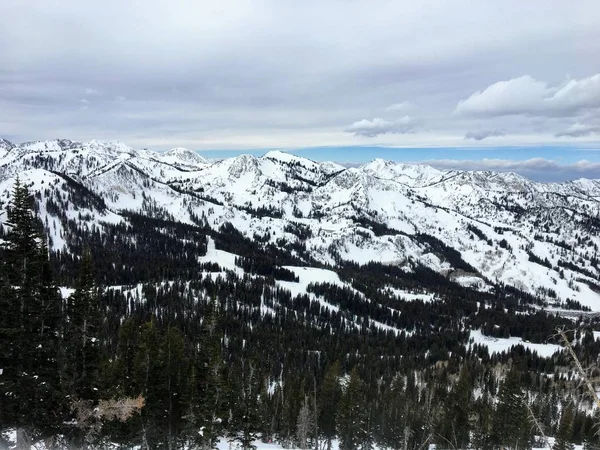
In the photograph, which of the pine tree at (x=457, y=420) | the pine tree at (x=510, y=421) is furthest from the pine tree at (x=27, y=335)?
the pine tree at (x=510, y=421)

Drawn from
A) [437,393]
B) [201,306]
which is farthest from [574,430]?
[201,306]

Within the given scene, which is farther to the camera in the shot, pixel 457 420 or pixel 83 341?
pixel 457 420

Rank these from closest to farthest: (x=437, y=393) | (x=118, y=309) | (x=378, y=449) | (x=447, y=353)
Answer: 1. (x=378, y=449)
2. (x=437, y=393)
3. (x=118, y=309)
4. (x=447, y=353)

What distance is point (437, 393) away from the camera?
384ft

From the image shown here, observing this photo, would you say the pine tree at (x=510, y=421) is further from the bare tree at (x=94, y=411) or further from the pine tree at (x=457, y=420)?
the bare tree at (x=94, y=411)

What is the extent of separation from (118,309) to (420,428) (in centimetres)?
14272

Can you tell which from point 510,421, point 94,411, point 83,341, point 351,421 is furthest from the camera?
point 510,421

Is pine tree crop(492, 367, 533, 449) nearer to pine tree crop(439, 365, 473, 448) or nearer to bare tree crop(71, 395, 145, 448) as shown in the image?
pine tree crop(439, 365, 473, 448)

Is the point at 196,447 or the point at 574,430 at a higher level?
the point at 196,447

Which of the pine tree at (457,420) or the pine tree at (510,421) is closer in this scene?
the pine tree at (510,421)

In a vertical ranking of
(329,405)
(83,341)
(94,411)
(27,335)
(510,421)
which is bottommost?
(329,405)

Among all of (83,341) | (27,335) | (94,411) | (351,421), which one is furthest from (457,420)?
(27,335)

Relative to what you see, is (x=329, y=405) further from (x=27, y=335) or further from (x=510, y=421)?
(x=27, y=335)

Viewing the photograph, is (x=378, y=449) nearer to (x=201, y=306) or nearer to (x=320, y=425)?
(x=320, y=425)
